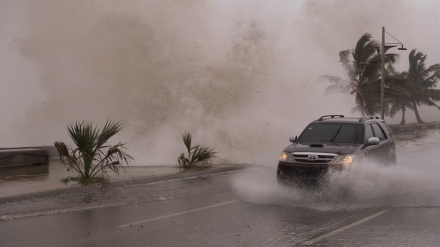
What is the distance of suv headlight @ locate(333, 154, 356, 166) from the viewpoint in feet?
38.0

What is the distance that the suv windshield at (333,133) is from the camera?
12.9m

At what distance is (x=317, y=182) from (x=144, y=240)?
14.8 ft

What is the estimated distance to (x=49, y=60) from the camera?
3497 cm

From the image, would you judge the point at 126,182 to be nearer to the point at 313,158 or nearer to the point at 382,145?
the point at 313,158

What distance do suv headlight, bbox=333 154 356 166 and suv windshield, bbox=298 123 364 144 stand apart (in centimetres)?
102

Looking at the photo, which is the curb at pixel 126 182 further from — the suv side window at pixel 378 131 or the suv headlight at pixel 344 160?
the suv headlight at pixel 344 160

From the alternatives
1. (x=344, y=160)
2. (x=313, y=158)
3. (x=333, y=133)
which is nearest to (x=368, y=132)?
(x=333, y=133)

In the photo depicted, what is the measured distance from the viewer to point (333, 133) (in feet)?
43.3

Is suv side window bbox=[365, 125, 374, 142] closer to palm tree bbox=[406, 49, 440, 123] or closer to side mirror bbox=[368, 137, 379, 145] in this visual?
side mirror bbox=[368, 137, 379, 145]

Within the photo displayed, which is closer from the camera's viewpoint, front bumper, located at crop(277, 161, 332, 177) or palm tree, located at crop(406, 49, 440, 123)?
front bumper, located at crop(277, 161, 332, 177)

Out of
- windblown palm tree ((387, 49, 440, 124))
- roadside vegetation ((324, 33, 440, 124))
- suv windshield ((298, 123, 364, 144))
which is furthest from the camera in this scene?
windblown palm tree ((387, 49, 440, 124))

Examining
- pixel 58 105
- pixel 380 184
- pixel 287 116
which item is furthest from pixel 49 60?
pixel 380 184

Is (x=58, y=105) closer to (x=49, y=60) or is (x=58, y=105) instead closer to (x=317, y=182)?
(x=49, y=60)

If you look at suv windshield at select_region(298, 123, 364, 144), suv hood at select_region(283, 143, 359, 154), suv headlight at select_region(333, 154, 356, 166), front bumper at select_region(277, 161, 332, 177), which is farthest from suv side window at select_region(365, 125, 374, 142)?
front bumper at select_region(277, 161, 332, 177)
